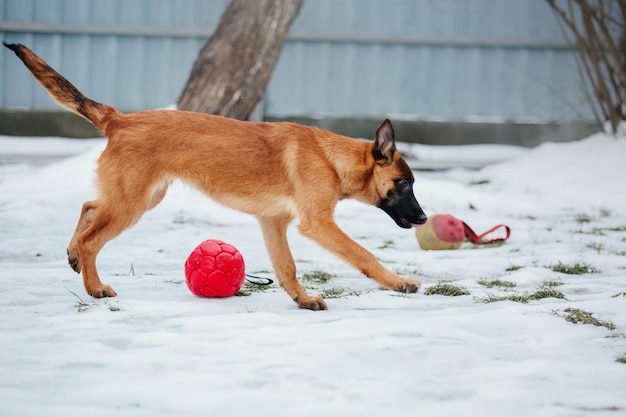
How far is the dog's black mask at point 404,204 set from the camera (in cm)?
427

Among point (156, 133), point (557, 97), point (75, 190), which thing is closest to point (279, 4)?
point (75, 190)

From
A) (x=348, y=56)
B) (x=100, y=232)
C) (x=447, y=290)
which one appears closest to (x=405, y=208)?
(x=447, y=290)

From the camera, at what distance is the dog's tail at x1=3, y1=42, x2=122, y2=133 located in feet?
13.4

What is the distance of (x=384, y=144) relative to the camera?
4.19m

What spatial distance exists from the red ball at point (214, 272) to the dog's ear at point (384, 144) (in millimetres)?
899

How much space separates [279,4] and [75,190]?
9.09ft

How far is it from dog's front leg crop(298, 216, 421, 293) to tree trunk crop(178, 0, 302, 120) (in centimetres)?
394

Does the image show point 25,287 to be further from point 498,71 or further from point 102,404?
point 498,71

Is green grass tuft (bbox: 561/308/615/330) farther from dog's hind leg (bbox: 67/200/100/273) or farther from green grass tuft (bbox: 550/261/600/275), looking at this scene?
dog's hind leg (bbox: 67/200/100/273)

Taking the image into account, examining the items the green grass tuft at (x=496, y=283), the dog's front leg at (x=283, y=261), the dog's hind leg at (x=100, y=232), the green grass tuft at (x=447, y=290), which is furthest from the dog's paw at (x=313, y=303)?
the green grass tuft at (x=496, y=283)

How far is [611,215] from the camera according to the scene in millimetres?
7566

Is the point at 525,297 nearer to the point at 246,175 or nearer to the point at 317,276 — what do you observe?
the point at 317,276

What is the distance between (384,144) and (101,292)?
1585 mm

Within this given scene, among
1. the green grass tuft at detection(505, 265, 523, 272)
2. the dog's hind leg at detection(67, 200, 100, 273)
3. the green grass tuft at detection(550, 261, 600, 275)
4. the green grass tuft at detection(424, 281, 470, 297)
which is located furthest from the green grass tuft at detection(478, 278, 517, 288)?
the dog's hind leg at detection(67, 200, 100, 273)
